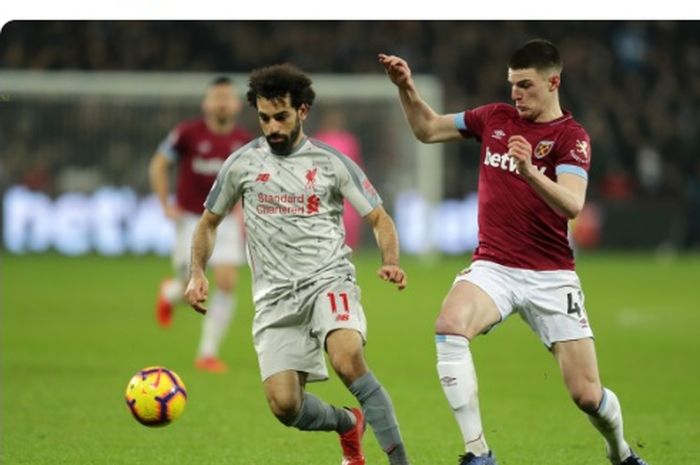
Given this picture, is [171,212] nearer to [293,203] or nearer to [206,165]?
[206,165]

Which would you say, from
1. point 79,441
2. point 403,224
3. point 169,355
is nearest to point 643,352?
point 169,355

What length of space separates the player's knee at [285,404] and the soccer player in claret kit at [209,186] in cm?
502

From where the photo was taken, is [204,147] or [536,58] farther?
[204,147]

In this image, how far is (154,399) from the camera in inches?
291

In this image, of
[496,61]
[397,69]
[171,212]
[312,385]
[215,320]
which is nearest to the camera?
[397,69]

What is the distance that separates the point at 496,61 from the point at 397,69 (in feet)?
73.3

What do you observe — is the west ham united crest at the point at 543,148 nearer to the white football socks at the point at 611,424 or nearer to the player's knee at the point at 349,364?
the white football socks at the point at 611,424

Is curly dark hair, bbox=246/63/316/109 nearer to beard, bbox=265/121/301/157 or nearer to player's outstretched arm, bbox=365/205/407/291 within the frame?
beard, bbox=265/121/301/157

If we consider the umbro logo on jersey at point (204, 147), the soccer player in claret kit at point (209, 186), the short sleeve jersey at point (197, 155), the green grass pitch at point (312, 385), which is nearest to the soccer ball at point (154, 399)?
the green grass pitch at point (312, 385)

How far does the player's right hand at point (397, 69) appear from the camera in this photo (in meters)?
7.37

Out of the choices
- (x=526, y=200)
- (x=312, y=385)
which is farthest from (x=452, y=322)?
(x=312, y=385)

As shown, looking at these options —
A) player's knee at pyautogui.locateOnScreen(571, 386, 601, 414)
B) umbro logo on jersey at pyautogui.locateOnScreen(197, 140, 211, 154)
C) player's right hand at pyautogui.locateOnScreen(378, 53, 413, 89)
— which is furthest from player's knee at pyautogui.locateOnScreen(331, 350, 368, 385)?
umbro logo on jersey at pyautogui.locateOnScreen(197, 140, 211, 154)

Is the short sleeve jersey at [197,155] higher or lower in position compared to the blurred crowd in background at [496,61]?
lower

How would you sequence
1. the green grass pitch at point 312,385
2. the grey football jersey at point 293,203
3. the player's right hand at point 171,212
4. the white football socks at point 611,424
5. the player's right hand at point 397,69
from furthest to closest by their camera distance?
the player's right hand at point 171,212 < the green grass pitch at point 312,385 < the player's right hand at point 397,69 < the grey football jersey at point 293,203 < the white football socks at point 611,424
